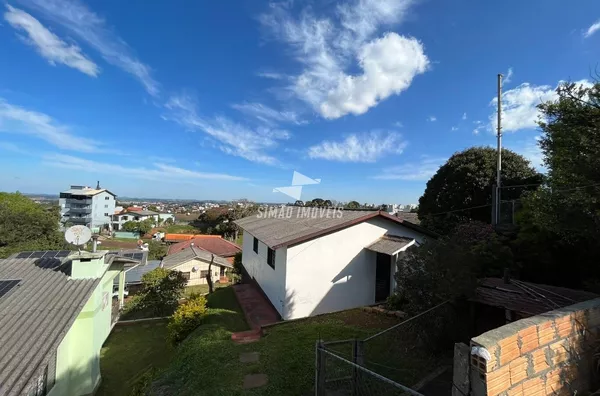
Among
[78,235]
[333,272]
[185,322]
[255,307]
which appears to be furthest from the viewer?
[255,307]

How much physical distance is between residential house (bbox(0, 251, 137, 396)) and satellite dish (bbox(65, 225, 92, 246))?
0.79m

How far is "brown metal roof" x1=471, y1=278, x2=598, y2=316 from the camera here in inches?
208

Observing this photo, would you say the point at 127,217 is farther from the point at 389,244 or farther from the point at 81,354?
the point at 389,244

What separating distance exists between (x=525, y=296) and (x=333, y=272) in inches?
236

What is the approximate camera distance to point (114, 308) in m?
12.6

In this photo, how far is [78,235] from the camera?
28.7 ft

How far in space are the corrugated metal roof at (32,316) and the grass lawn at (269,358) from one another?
2.55m

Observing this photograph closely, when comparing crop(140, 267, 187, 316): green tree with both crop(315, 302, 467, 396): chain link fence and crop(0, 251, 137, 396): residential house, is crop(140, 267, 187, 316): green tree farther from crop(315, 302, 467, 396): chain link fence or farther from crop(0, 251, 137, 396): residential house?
crop(315, 302, 467, 396): chain link fence


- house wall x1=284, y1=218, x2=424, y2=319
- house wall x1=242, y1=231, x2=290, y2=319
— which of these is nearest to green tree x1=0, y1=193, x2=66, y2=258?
house wall x1=242, y1=231, x2=290, y2=319

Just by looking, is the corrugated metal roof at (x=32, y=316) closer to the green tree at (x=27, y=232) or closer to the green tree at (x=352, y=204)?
the green tree at (x=27, y=232)

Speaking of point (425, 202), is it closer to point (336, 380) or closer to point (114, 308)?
point (336, 380)

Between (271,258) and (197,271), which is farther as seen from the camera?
(197,271)

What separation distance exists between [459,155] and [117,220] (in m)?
86.5

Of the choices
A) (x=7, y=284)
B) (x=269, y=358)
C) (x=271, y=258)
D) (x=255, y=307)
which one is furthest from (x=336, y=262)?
(x=7, y=284)
